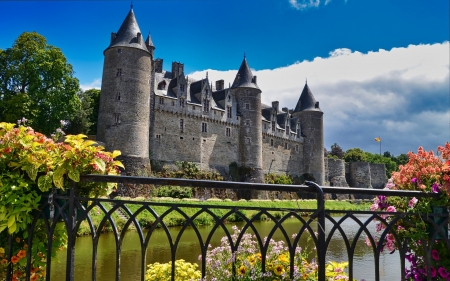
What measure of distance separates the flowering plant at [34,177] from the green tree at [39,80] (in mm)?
28840

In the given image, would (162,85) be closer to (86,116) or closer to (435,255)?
(86,116)

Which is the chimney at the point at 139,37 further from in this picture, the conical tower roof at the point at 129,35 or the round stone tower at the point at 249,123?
the round stone tower at the point at 249,123

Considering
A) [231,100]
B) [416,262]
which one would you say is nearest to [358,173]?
[231,100]

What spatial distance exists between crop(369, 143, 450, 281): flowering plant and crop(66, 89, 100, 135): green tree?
33.2 m

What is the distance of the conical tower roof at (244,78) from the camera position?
157 ft

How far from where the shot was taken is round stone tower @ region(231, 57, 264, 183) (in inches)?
1831

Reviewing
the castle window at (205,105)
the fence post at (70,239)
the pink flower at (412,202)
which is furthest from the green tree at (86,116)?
the pink flower at (412,202)

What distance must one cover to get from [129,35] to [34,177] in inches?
1340

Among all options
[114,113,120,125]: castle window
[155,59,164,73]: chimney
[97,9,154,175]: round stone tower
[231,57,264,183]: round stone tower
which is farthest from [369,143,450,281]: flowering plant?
[231,57,264,183]: round stone tower

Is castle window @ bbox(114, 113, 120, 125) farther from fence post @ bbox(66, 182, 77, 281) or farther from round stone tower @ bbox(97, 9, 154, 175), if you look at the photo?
fence post @ bbox(66, 182, 77, 281)

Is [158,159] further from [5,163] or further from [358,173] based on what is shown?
[358,173]

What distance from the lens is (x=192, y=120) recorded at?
41.8 meters

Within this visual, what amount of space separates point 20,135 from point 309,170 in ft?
187

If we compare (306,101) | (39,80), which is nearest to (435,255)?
(39,80)
